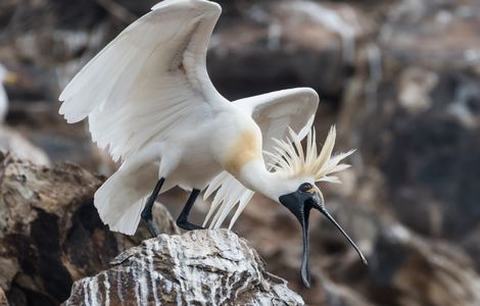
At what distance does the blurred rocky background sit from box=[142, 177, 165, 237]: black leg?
514 cm

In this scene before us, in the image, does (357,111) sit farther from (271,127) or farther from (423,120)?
(271,127)

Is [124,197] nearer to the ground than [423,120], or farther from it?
farther from it

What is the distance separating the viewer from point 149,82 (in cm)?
1080

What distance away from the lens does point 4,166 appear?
10.2 m

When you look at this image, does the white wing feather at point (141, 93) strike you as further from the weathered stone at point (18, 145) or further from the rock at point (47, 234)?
the weathered stone at point (18, 145)

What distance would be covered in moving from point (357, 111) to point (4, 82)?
4996mm

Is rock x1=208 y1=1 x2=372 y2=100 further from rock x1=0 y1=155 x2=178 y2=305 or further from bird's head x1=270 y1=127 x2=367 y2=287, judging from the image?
bird's head x1=270 y1=127 x2=367 y2=287

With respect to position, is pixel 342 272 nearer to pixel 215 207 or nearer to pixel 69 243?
pixel 215 207

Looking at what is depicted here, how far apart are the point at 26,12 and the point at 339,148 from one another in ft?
18.2

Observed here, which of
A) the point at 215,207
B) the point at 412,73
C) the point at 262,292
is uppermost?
the point at 262,292

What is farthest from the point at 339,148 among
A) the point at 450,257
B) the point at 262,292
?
the point at 262,292

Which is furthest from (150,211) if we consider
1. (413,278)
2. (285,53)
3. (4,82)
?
(4,82)

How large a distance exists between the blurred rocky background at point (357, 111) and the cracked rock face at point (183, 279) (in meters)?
7.50

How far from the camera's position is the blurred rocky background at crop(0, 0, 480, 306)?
16.6 meters
